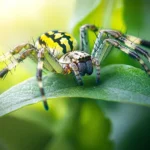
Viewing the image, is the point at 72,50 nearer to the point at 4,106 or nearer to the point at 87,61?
the point at 87,61

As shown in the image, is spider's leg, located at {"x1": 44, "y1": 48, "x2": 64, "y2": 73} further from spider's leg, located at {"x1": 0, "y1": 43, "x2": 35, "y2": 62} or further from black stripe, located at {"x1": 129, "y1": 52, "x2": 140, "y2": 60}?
black stripe, located at {"x1": 129, "y1": 52, "x2": 140, "y2": 60}

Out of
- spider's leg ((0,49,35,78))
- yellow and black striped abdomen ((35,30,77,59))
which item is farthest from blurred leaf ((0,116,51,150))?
yellow and black striped abdomen ((35,30,77,59))

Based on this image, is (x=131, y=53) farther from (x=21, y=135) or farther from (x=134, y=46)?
(x=21, y=135)

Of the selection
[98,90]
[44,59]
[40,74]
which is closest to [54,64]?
[44,59]

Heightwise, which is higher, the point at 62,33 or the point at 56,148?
the point at 62,33

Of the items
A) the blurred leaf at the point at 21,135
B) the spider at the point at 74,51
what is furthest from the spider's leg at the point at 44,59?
the blurred leaf at the point at 21,135

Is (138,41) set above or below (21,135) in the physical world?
above

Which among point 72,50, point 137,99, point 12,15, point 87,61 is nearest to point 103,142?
point 137,99
